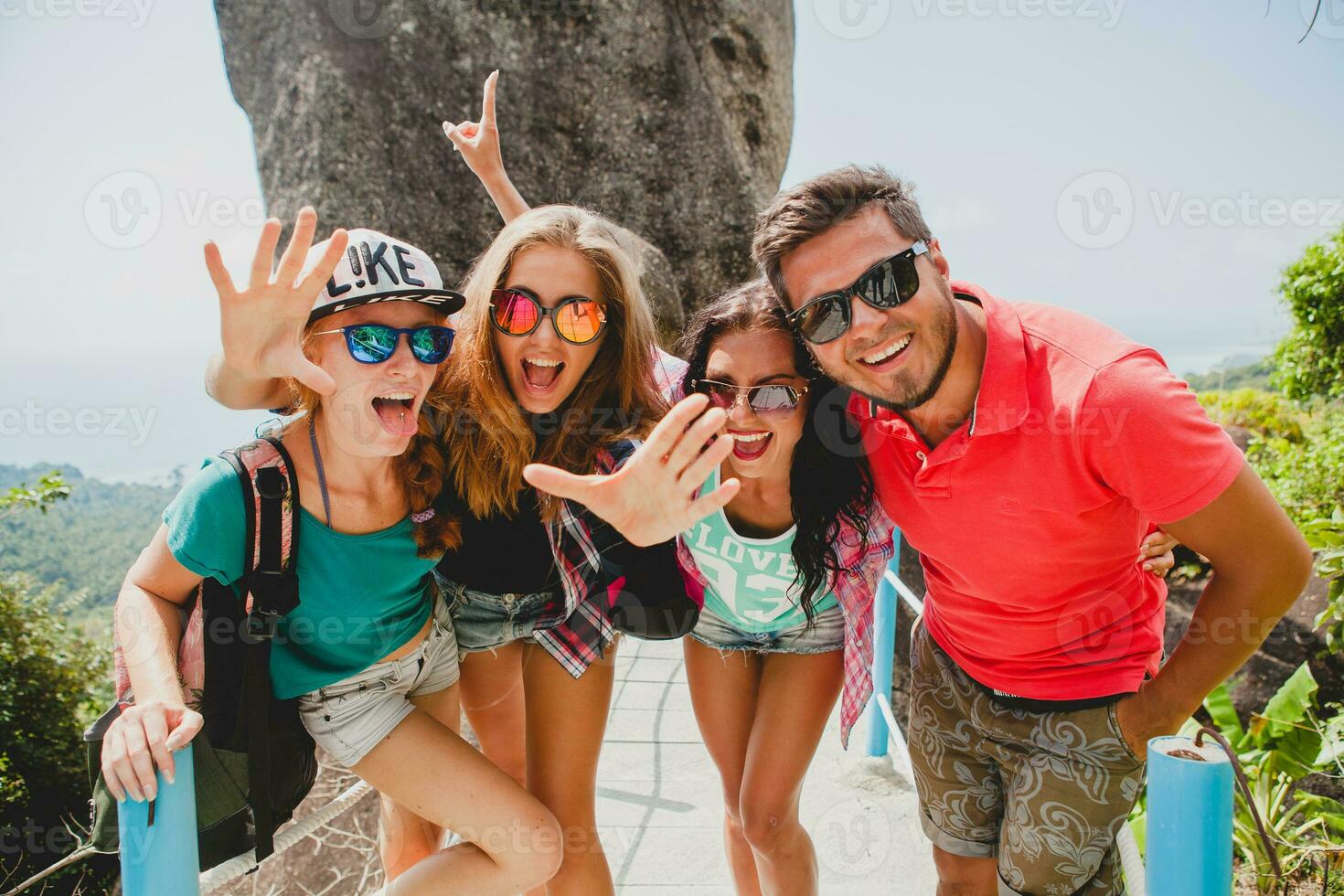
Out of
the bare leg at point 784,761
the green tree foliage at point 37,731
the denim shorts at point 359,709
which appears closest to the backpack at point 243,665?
the denim shorts at point 359,709

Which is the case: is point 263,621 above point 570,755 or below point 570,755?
above

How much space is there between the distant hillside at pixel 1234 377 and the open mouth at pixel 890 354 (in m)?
5.97

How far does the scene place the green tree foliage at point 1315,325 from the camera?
23.3 feet

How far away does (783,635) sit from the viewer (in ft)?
7.70

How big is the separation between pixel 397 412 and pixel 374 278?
0.34 meters

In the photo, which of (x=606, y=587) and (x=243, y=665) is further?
(x=606, y=587)

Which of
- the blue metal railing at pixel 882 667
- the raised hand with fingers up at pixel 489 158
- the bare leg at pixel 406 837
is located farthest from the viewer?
the blue metal railing at pixel 882 667

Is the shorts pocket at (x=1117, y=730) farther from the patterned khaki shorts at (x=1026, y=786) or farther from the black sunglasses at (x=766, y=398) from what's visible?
the black sunglasses at (x=766, y=398)

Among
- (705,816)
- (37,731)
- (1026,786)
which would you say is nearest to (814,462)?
(1026,786)

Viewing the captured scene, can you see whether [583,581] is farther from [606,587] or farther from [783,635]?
[783,635]

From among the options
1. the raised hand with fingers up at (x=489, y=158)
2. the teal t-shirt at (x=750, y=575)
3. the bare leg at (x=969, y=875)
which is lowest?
the bare leg at (x=969, y=875)

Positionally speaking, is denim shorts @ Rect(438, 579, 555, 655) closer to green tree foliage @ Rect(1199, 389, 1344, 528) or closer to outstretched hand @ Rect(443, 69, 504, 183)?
outstretched hand @ Rect(443, 69, 504, 183)

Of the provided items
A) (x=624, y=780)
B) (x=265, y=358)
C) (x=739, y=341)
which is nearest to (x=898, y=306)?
(x=739, y=341)

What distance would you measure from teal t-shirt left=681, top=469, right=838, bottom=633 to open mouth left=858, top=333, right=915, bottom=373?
20.9 inches
